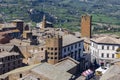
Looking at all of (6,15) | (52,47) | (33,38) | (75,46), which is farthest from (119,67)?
(6,15)

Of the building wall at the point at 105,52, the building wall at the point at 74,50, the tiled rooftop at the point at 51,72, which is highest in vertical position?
the tiled rooftop at the point at 51,72

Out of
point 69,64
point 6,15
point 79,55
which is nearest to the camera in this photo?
point 69,64

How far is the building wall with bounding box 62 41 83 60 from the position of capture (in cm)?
7231

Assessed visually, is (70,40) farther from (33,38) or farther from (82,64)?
(33,38)

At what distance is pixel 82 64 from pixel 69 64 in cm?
993

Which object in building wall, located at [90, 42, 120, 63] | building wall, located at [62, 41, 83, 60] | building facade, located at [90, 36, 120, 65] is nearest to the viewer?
building wall, located at [62, 41, 83, 60]

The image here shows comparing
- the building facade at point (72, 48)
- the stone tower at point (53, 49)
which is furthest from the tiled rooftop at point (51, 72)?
the building facade at point (72, 48)

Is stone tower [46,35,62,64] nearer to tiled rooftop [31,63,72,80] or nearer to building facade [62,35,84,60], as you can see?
building facade [62,35,84,60]

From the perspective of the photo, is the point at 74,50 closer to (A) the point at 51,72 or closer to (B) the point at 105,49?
(B) the point at 105,49

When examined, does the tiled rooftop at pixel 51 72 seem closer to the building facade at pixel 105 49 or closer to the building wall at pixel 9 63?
the building wall at pixel 9 63

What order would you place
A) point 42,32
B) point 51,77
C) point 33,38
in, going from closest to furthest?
point 51,77
point 33,38
point 42,32

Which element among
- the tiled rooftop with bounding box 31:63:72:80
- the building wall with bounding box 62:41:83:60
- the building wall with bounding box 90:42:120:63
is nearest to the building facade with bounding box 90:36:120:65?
the building wall with bounding box 90:42:120:63

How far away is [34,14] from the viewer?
176 m

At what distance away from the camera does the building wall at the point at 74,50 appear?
7231 centimetres
